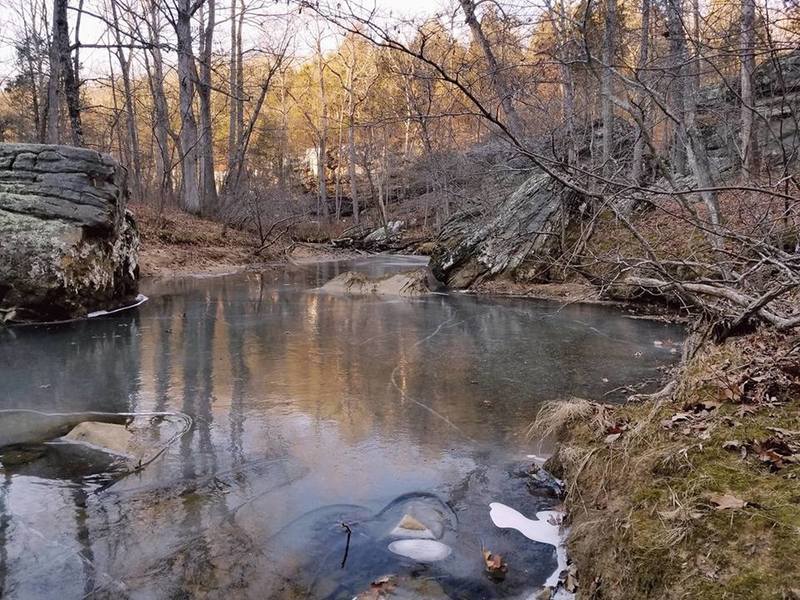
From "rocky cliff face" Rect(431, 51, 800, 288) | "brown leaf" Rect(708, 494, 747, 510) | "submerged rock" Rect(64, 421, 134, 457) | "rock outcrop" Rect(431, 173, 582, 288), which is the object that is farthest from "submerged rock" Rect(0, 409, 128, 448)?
"rock outcrop" Rect(431, 173, 582, 288)

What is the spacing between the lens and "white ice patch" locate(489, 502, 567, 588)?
127 inches

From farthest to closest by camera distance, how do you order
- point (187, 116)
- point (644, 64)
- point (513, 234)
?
point (187, 116) < point (513, 234) < point (644, 64)

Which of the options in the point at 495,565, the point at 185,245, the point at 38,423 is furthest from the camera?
the point at 185,245

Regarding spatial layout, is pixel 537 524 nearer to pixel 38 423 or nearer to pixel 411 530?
pixel 411 530

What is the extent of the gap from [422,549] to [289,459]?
1421 millimetres

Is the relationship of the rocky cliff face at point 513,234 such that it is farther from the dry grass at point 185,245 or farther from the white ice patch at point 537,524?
the white ice patch at point 537,524

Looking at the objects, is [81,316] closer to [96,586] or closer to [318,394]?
[318,394]

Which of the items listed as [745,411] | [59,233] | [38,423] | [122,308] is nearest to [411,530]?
[745,411]

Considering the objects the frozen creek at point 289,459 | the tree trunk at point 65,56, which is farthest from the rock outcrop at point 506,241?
the tree trunk at point 65,56

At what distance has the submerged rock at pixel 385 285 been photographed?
13.8 m

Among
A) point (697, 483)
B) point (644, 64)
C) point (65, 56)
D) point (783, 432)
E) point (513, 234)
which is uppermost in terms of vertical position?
point (65, 56)

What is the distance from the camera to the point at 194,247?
18.0 meters

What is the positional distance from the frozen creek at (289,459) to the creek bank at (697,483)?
1.40 feet

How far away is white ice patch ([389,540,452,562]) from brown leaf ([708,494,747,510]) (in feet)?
4.47
